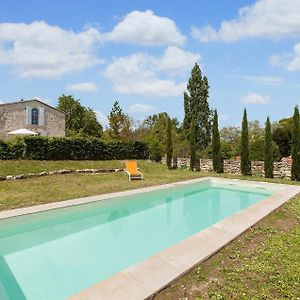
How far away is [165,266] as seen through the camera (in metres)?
5.30

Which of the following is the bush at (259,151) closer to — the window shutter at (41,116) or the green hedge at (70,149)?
the green hedge at (70,149)

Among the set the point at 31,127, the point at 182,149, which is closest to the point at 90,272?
the point at 182,149

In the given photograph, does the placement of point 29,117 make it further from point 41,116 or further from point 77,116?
point 77,116

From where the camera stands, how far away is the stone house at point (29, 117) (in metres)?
26.7

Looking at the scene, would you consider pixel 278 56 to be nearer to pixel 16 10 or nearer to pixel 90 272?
pixel 16 10

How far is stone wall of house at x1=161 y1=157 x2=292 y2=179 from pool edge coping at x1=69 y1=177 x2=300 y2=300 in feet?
40.4

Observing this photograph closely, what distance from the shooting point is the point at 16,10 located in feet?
42.1

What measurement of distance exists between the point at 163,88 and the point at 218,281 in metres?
23.1

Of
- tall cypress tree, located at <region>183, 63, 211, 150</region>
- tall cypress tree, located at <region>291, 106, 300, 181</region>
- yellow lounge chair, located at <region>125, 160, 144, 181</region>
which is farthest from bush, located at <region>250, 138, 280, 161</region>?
tall cypress tree, located at <region>183, 63, 211, 150</region>

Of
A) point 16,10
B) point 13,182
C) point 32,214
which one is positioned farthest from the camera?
point 13,182

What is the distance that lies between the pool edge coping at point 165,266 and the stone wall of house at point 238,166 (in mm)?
12316

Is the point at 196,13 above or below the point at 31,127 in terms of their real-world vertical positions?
above

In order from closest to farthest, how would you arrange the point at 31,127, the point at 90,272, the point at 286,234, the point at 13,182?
the point at 90,272, the point at 286,234, the point at 13,182, the point at 31,127

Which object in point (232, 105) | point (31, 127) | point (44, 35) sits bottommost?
point (31, 127)
